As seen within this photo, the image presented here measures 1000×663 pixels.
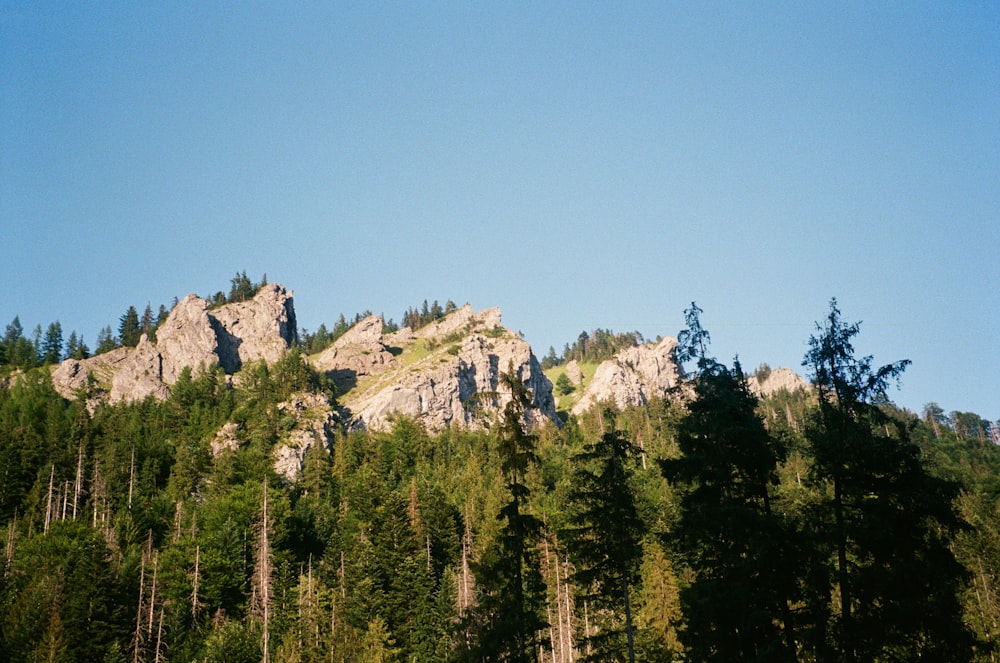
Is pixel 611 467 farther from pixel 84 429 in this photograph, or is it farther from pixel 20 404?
pixel 20 404

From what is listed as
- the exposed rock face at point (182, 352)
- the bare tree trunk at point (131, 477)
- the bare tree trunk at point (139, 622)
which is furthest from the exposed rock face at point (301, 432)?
the bare tree trunk at point (139, 622)

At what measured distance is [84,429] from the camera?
9831 centimetres

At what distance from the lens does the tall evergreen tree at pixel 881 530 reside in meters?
21.0

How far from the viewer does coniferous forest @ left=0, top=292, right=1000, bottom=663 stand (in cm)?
2180

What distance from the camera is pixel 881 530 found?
70.3 feet

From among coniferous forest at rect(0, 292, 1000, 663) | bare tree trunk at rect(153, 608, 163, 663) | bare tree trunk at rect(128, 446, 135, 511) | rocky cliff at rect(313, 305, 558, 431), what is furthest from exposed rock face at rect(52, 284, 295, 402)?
bare tree trunk at rect(153, 608, 163, 663)

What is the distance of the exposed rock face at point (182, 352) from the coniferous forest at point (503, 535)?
12379 mm

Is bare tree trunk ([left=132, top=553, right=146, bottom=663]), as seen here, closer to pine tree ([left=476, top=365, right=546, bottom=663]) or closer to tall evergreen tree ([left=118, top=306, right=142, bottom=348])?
pine tree ([left=476, top=365, right=546, bottom=663])

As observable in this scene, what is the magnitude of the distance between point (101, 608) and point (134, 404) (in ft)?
295

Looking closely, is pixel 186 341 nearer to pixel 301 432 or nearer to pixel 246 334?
pixel 246 334

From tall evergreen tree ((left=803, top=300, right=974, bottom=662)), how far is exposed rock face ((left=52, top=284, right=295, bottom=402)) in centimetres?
14618

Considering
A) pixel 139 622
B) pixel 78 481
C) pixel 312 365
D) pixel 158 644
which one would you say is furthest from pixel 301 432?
pixel 158 644

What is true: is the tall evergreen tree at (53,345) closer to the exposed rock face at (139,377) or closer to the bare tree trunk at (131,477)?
the exposed rock face at (139,377)

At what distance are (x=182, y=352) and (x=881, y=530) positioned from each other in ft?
571
